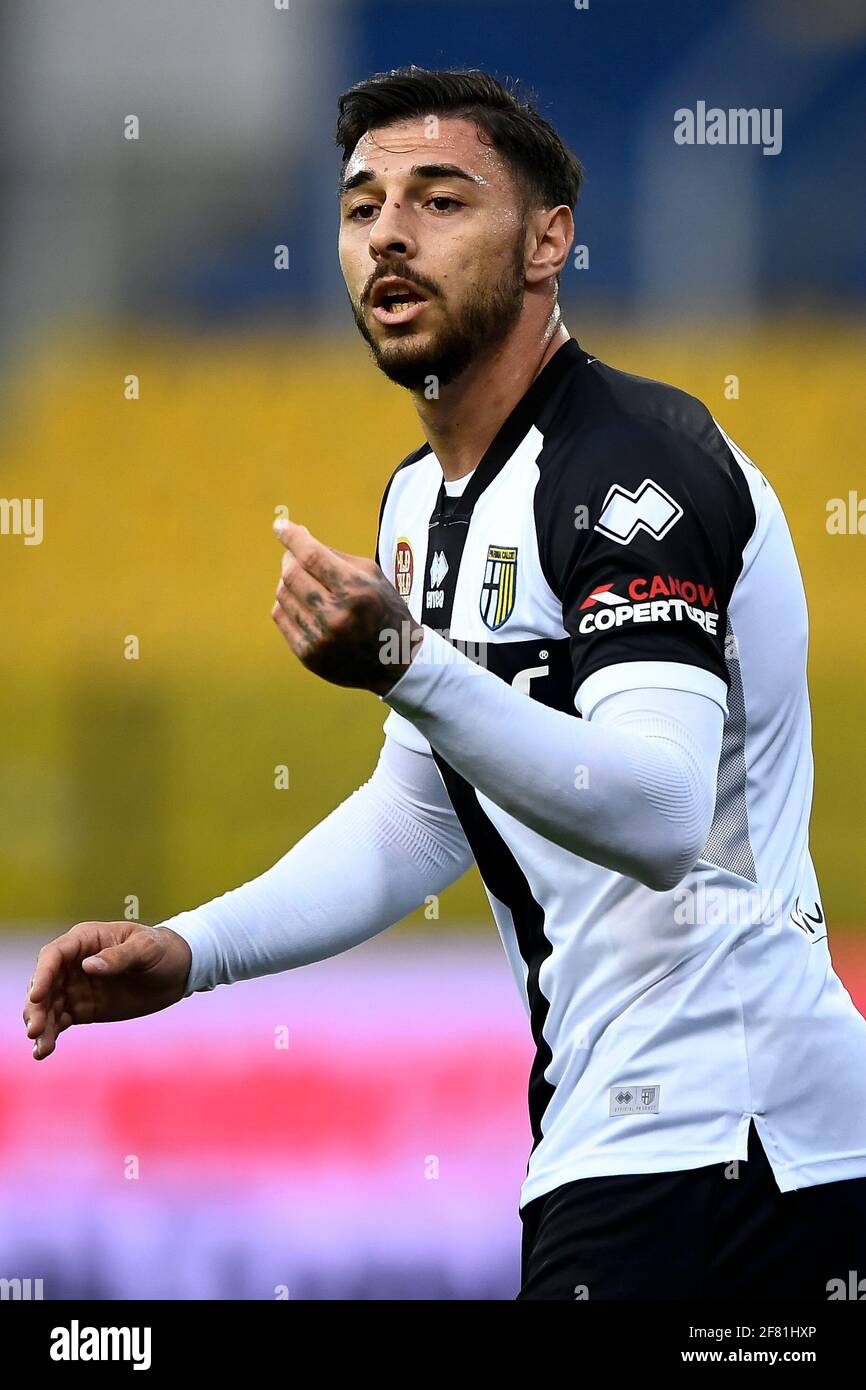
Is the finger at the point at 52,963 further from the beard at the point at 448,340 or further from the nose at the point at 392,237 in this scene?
the nose at the point at 392,237

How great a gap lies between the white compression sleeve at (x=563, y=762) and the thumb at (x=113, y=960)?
1.90 feet

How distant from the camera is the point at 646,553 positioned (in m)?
1.78

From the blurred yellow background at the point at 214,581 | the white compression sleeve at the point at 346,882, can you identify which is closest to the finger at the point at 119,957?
the white compression sleeve at the point at 346,882

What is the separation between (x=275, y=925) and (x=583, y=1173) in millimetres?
573

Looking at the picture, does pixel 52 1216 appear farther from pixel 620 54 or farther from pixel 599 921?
pixel 620 54

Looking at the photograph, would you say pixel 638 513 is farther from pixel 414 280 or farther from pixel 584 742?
pixel 414 280

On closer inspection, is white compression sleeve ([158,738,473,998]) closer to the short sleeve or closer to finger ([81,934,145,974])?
finger ([81,934,145,974])

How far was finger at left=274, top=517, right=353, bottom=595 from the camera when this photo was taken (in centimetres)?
159

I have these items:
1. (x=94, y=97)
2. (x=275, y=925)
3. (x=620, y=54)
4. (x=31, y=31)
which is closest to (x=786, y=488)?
(x=620, y=54)

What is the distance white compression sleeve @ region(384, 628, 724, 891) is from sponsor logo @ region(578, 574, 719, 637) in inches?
4.5

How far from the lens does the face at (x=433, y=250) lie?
210 centimetres

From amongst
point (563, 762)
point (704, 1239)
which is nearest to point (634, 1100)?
point (704, 1239)

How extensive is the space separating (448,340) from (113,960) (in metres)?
0.86

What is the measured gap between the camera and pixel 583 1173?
1.93 meters
